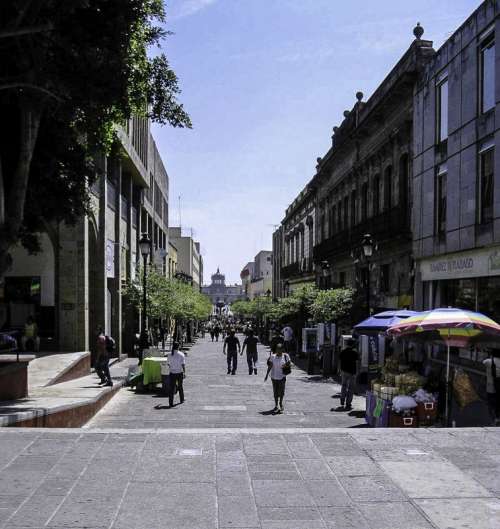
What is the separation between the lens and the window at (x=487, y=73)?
18.7 metres

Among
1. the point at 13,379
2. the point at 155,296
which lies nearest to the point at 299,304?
the point at 155,296

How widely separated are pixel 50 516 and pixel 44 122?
11.1 m

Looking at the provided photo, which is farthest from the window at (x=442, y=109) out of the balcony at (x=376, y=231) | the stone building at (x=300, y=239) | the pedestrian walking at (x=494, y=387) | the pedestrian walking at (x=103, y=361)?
the stone building at (x=300, y=239)

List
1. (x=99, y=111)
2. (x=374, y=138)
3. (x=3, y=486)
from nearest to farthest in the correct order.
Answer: (x=3, y=486) < (x=99, y=111) < (x=374, y=138)

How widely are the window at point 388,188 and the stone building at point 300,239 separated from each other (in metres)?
16.7

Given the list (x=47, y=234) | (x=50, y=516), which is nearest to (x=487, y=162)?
(x=47, y=234)

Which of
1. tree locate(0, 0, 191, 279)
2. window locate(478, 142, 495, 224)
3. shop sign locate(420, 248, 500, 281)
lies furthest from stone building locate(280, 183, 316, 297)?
tree locate(0, 0, 191, 279)

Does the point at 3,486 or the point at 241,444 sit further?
the point at 241,444

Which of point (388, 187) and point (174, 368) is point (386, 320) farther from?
point (388, 187)

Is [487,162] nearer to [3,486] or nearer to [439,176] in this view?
[439,176]

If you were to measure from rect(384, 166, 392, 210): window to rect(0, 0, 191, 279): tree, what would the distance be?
1717 centimetres

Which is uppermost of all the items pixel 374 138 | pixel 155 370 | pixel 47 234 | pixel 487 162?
pixel 374 138

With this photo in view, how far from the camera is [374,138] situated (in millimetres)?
32906

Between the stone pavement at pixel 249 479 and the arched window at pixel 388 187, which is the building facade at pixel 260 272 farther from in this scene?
the stone pavement at pixel 249 479
